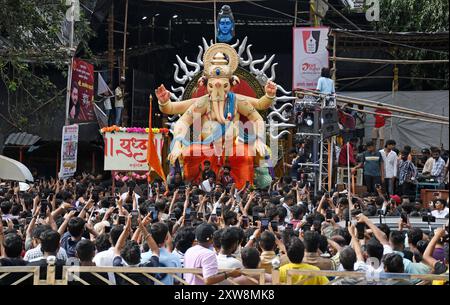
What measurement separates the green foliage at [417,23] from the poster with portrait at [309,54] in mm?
2027

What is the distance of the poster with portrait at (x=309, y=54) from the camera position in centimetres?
Answer: 2059

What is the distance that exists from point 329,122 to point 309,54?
530cm

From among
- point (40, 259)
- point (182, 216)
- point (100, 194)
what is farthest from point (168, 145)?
point (40, 259)

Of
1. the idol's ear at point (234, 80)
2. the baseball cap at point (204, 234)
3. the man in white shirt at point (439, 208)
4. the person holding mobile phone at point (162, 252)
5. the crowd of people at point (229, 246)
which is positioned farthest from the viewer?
the idol's ear at point (234, 80)

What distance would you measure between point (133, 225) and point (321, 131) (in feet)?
21.4

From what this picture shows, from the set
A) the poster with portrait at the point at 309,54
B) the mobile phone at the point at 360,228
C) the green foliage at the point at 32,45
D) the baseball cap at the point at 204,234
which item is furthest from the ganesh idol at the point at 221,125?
the baseball cap at the point at 204,234

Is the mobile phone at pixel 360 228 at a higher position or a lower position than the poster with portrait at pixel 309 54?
lower

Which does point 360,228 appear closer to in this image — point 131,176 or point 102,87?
point 131,176

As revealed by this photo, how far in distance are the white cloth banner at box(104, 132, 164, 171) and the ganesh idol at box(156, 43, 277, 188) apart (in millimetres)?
1615

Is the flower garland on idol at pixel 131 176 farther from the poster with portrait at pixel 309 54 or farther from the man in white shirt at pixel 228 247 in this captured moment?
the man in white shirt at pixel 228 247

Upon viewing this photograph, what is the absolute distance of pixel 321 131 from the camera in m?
15.9

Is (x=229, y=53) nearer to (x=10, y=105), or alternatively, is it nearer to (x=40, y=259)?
(x=10, y=105)

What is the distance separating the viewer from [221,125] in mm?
20516

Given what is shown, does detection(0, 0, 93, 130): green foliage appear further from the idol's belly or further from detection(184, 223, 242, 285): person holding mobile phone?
detection(184, 223, 242, 285): person holding mobile phone
